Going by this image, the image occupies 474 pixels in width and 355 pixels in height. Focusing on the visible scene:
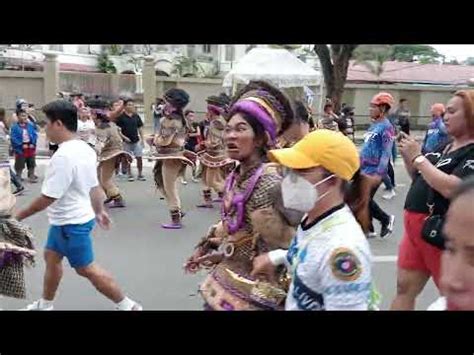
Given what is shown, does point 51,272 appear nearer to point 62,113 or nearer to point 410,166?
point 62,113

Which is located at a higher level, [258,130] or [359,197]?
[258,130]

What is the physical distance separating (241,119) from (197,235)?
389 centimetres

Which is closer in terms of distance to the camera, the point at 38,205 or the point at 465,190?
the point at 465,190

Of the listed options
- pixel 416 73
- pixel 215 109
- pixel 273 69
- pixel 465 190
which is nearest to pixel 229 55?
pixel 416 73

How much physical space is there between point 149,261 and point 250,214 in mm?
3127

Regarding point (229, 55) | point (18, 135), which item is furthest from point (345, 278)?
point (229, 55)

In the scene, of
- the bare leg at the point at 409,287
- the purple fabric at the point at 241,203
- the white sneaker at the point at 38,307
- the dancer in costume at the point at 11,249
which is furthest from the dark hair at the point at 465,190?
the white sneaker at the point at 38,307

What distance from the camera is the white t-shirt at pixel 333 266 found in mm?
1917

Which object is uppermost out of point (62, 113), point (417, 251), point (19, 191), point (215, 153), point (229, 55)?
point (229, 55)

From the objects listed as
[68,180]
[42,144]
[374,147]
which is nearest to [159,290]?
[68,180]

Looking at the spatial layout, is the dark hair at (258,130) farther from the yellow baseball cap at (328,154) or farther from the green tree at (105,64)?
the green tree at (105,64)

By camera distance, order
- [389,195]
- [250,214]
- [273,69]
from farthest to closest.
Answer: [273,69], [389,195], [250,214]

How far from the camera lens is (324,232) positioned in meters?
2.02

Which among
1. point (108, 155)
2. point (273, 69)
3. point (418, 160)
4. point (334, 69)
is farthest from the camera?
point (334, 69)
